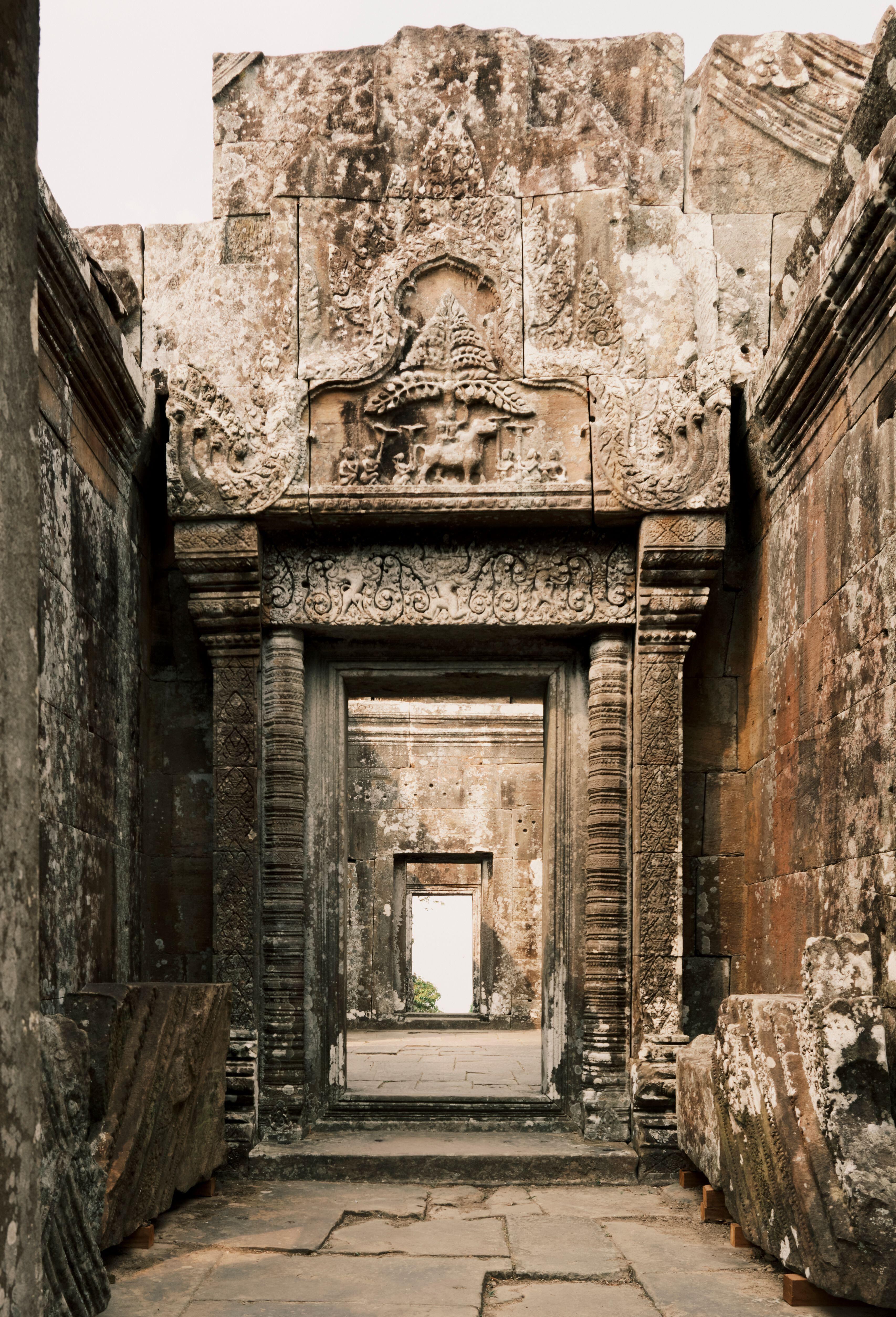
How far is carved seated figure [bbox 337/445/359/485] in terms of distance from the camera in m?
5.73

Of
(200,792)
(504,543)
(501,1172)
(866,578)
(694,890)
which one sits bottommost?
(501,1172)

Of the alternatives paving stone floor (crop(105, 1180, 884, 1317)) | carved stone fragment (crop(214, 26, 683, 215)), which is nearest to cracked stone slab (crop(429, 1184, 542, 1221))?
paving stone floor (crop(105, 1180, 884, 1317))

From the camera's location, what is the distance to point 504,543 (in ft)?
19.7

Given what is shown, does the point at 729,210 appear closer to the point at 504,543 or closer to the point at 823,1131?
the point at 504,543

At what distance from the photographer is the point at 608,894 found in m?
5.84

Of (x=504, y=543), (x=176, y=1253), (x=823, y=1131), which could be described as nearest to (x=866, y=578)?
(x=823, y=1131)

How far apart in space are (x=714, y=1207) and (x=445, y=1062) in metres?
4.75

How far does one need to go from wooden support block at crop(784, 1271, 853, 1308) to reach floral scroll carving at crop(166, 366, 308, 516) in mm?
→ 3797

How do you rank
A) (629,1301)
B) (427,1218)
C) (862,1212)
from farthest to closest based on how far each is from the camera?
(427,1218), (629,1301), (862,1212)

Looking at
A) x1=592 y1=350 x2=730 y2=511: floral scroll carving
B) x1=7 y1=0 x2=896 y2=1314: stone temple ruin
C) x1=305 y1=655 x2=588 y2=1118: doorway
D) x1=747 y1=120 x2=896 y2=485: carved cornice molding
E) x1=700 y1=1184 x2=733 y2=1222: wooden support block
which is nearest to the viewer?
x1=747 y1=120 x2=896 y2=485: carved cornice molding

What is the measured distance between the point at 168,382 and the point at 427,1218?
12.4 feet

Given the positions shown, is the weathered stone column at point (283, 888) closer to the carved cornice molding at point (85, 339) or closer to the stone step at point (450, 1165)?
the stone step at point (450, 1165)

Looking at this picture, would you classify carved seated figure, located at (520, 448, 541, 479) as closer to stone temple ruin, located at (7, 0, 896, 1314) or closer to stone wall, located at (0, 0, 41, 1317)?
stone temple ruin, located at (7, 0, 896, 1314)

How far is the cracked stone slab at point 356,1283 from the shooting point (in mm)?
3545
